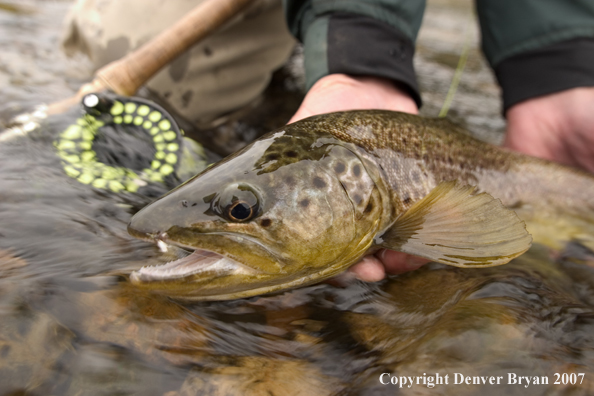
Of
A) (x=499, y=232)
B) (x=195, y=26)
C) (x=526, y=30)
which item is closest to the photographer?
(x=499, y=232)

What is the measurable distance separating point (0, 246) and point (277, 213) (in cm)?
138

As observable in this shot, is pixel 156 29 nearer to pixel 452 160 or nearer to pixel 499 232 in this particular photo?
pixel 452 160

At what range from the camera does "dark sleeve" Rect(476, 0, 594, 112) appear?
12.8 feet

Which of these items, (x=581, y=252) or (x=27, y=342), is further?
(x=581, y=252)

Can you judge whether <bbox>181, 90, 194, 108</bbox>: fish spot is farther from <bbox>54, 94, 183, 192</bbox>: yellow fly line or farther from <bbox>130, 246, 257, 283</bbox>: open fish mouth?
<bbox>130, 246, 257, 283</bbox>: open fish mouth

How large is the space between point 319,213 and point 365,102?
4.94 feet

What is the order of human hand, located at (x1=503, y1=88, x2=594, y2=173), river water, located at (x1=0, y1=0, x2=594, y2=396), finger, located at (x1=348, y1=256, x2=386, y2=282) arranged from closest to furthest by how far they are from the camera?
river water, located at (x1=0, y1=0, x2=594, y2=396) < finger, located at (x1=348, y1=256, x2=386, y2=282) < human hand, located at (x1=503, y1=88, x2=594, y2=173)

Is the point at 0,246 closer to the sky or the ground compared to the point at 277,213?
closer to the sky

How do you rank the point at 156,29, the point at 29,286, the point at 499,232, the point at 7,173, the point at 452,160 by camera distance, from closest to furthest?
the point at 29,286 < the point at 499,232 < the point at 7,173 < the point at 452,160 < the point at 156,29

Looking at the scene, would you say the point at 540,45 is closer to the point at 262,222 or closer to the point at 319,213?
the point at 319,213

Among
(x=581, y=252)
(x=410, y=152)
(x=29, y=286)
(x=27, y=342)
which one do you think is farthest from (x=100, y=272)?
(x=581, y=252)

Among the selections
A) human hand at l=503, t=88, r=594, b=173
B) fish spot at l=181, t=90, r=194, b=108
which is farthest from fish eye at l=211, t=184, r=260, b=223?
human hand at l=503, t=88, r=594, b=173

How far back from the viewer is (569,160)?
13.8ft

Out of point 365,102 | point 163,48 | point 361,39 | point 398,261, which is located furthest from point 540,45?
point 163,48
